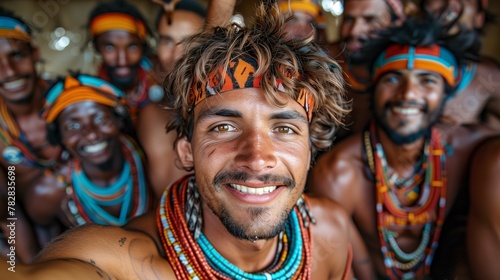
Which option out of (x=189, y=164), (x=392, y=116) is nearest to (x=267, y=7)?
(x=189, y=164)

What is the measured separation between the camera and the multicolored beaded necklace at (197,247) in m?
1.87

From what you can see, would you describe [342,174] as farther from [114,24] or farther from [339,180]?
[114,24]

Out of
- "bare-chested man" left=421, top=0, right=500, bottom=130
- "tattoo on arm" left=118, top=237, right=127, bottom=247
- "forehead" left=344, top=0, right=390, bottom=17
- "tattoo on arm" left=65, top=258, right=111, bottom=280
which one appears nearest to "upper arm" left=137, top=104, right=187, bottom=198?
"tattoo on arm" left=118, top=237, right=127, bottom=247

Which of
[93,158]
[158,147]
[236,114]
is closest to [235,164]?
[236,114]

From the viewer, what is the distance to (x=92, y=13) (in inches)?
140

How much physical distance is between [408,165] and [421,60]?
2.06 ft

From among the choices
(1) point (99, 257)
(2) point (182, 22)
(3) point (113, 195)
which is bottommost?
(3) point (113, 195)

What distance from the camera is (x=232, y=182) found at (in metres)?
1.79

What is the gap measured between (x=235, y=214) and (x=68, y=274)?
0.68m

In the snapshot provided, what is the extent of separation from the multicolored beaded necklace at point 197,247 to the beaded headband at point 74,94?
126 cm

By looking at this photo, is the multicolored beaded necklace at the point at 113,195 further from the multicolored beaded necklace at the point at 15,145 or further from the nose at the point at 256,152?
the nose at the point at 256,152

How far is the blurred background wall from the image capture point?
3721mm

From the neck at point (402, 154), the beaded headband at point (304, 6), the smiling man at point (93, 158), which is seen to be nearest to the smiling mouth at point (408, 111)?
the neck at point (402, 154)

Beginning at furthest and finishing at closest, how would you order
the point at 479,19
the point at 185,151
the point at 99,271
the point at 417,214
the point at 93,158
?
the point at 479,19 < the point at 93,158 < the point at 417,214 < the point at 185,151 < the point at 99,271
